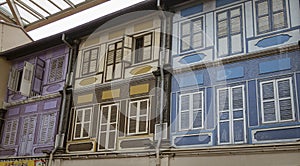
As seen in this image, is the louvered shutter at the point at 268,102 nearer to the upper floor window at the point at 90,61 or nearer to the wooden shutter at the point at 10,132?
the upper floor window at the point at 90,61

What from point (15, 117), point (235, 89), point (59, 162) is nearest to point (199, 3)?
point (235, 89)

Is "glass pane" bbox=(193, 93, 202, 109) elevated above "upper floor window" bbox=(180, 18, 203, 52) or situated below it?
below

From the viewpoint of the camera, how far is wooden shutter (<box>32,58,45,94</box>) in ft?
47.0

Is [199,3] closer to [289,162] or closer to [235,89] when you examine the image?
[235,89]

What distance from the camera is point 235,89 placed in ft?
31.5

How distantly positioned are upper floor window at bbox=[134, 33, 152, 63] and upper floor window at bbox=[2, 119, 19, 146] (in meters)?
5.80

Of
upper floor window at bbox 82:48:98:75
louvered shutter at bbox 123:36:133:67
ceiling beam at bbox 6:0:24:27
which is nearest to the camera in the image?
louvered shutter at bbox 123:36:133:67

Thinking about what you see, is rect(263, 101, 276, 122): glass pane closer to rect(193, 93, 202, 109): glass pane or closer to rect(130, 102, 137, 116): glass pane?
rect(193, 93, 202, 109): glass pane

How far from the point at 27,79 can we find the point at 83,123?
361 cm

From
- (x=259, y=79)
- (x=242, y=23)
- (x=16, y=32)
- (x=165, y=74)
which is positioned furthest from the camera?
(x=16, y=32)

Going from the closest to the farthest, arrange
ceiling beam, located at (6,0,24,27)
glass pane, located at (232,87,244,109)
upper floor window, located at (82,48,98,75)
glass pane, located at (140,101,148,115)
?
1. glass pane, located at (232,87,244,109)
2. glass pane, located at (140,101,148,115)
3. upper floor window, located at (82,48,98,75)
4. ceiling beam, located at (6,0,24,27)

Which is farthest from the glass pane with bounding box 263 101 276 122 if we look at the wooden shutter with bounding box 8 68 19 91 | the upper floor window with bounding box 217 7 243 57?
the wooden shutter with bounding box 8 68 19 91

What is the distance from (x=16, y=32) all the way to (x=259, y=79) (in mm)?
12220

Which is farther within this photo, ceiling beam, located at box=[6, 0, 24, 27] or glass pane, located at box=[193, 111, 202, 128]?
ceiling beam, located at box=[6, 0, 24, 27]
